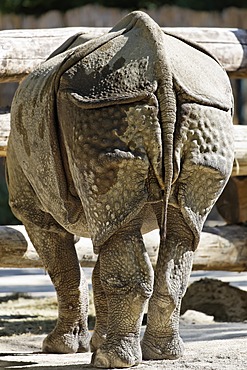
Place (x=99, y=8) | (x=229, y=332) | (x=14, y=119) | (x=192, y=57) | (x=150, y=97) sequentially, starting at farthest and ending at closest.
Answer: (x=99, y=8)
(x=229, y=332)
(x=14, y=119)
(x=192, y=57)
(x=150, y=97)

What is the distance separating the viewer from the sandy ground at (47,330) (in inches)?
185

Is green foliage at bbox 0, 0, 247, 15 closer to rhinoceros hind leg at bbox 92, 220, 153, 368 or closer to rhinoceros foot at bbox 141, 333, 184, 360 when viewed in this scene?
rhinoceros foot at bbox 141, 333, 184, 360

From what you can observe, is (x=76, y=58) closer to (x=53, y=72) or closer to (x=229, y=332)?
(x=53, y=72)

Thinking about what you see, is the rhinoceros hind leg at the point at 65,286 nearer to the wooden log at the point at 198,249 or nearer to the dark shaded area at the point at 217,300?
the wooden log at the point at 198,249

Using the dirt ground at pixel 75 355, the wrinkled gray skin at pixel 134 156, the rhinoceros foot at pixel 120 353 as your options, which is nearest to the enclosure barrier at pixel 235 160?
the dirt ground at pixel 75 355

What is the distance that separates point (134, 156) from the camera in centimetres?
432

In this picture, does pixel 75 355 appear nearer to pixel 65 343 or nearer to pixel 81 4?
pixel 65 343

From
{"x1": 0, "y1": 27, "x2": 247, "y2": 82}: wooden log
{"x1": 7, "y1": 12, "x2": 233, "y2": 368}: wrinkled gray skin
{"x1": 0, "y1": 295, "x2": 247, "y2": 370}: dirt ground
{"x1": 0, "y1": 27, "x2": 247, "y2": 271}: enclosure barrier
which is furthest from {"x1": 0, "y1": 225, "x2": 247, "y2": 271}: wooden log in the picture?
{"x1": 7, "y1": 12, "x2": 233, "y2": 368}: wrinkled gray skin

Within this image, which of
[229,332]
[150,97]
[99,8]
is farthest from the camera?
[99,8]

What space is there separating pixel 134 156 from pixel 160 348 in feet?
3.07

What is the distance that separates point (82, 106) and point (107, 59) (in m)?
0.22

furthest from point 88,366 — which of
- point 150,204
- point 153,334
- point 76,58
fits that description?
point 76,58

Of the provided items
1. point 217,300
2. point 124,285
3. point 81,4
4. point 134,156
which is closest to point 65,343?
point 124,285

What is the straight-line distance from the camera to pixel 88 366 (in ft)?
15.4
